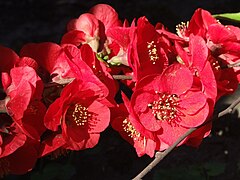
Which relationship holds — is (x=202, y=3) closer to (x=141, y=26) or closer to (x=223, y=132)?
(x=223, y=132)

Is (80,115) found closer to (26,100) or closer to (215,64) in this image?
(26,100)

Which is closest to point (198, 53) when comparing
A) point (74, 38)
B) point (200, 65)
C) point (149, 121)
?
point (200, 65)

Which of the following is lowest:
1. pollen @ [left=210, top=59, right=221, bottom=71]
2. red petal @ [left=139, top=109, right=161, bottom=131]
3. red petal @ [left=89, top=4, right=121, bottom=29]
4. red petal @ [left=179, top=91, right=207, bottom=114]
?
red petal @ [left=139, top=109, right=161, bottom=131]

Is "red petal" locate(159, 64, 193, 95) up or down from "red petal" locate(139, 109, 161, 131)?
up

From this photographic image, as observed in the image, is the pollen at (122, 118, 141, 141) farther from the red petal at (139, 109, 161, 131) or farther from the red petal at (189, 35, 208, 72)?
the red petal at (189, 35, 208, 72)

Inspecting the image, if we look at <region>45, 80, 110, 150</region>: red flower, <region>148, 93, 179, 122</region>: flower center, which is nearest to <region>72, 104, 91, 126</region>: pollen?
<region>45, 80, 110, 150</region>: red flower

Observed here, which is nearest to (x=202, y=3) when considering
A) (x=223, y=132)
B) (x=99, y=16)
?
(x=223, y=132)

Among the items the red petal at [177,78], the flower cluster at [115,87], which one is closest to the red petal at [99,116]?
the flower cluster at [115,87]

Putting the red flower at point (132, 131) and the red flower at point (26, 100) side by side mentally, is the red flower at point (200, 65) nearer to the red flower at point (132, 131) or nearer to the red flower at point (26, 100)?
the red flower at point (132, 131)
